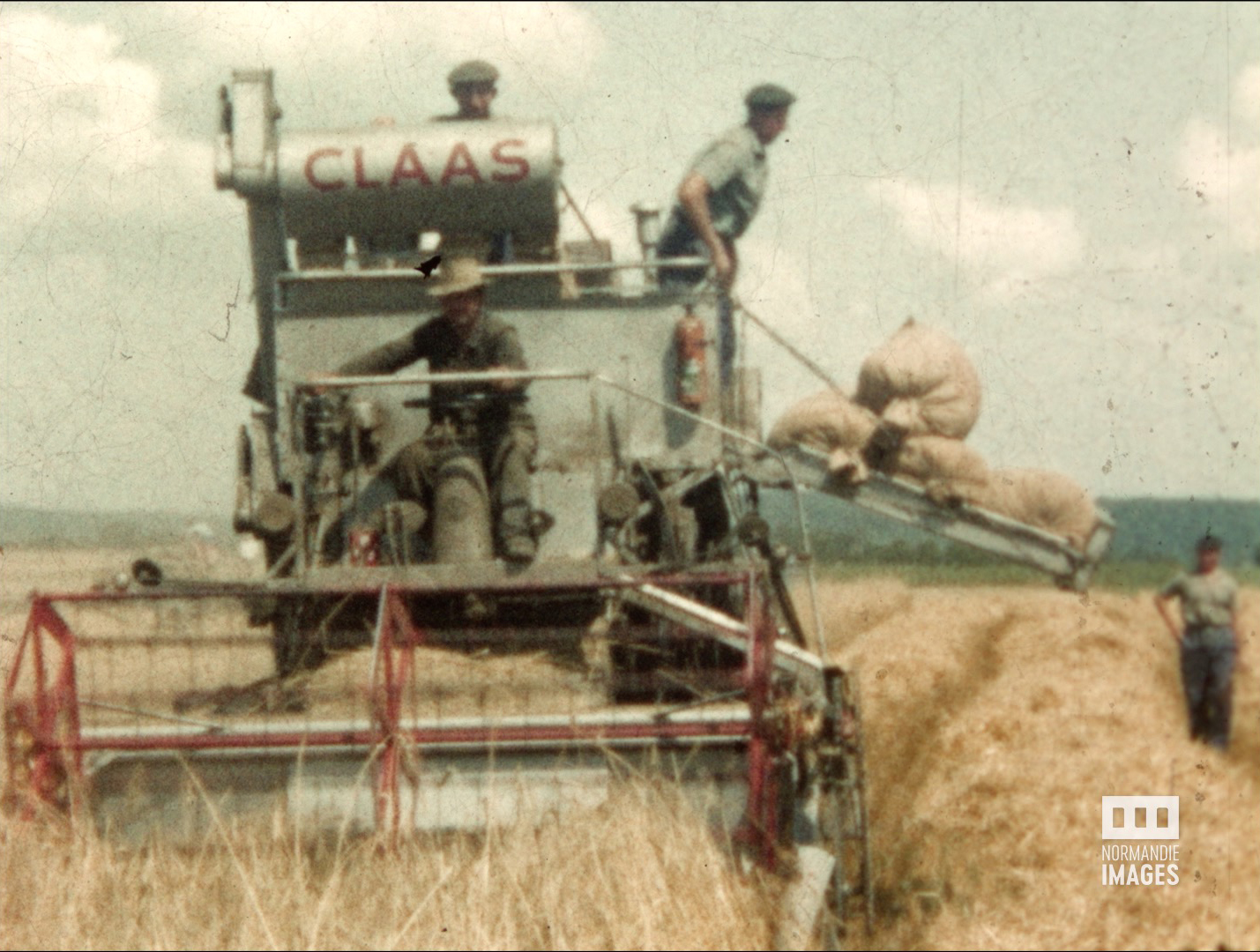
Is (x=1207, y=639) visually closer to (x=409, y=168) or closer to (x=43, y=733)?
(x=409, y=168)

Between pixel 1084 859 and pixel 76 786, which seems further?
pixel 1084 859

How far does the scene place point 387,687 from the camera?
23.4 feet

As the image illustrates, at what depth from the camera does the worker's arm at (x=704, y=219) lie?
9.35m

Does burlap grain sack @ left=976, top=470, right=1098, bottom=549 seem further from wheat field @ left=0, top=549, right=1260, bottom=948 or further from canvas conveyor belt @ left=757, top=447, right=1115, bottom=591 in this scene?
wheat field @ left=0, top=549, right=1260, bottom=948

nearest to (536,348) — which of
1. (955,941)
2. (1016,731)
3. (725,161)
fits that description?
(725,161)

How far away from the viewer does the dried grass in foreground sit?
5.98 meters

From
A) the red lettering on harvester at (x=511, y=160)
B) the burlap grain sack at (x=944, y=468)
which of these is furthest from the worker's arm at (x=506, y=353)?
the burlap grain sack at (x=944, y=468)

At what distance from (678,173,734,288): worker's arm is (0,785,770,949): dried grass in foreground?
3.20m

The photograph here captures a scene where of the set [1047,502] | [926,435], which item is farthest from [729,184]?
[1047,502]

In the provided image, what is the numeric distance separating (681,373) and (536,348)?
2.51ft

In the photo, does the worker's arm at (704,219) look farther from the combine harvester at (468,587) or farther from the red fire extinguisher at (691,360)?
the red fire extinguisher at (691,360)

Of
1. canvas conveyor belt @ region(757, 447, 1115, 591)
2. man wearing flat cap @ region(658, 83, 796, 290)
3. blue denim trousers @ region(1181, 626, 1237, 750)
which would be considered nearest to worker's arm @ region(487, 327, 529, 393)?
man wearing flat cap @ region(658, 83, 796, 290)

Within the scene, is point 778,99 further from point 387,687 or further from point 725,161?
point 387,687

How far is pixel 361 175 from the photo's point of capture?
9.02m
